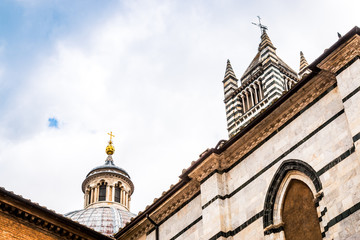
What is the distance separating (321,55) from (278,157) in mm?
2550

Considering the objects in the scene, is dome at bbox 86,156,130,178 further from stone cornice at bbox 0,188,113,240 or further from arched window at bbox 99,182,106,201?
stone cornice at bbox 0,188,113,240

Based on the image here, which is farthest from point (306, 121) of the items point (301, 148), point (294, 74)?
point (294, 74)

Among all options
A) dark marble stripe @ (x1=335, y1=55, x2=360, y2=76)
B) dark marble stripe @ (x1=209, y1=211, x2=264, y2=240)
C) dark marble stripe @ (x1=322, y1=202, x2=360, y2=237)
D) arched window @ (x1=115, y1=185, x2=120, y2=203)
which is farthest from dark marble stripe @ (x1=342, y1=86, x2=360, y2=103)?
arched window @ (x1=115, y1=185, x2=120, y2=203)

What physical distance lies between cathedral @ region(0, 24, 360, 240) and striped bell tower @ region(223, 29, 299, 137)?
2602 cm

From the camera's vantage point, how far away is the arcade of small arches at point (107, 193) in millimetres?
39069

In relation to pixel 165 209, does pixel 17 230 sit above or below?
below

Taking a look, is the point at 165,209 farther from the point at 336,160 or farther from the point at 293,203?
the point at 336,160

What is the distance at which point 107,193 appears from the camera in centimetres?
3938

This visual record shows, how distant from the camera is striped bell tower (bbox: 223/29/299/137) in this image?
43.3 metres

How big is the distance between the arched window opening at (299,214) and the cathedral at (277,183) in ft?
0.07

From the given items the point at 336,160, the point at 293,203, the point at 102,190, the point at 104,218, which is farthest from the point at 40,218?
the point at 102,190

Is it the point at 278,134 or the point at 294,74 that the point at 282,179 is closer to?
the point at 278,134

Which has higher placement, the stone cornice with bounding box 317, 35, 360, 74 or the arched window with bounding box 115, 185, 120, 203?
the arched window with bounding box 115, 185, 120, 203

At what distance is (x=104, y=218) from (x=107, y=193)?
4.30 m
